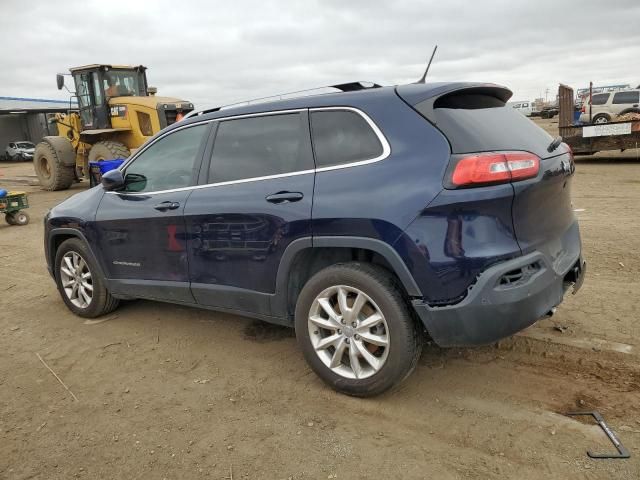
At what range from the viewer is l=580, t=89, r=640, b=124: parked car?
2203 cm

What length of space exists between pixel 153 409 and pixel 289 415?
86 cm

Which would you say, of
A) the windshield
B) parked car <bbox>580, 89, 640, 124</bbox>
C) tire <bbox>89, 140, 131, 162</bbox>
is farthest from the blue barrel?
parked car <bbox>580, 89, 640, 124</bbox>

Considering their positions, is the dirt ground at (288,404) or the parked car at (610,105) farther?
the parked car at (610,105)

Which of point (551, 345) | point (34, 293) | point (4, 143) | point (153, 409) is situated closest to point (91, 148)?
point (34, 293)

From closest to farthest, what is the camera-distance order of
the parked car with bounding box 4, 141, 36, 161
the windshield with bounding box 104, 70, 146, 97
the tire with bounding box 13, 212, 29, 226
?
the tire with bounding box 13, 212, 29, 226 → the windshield with bounding box 104, 70, 146, 97 → the parked car with bounding box 4, 141, 36, 161

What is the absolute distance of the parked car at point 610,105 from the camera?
72.3 feet

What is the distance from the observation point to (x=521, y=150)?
2805 mm

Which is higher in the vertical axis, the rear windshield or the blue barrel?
the rear windshield

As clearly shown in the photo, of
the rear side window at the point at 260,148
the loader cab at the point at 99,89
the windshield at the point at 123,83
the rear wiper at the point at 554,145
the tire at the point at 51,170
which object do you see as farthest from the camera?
the tire at the point at 51,170

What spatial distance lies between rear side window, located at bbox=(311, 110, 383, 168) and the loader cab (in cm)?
1280

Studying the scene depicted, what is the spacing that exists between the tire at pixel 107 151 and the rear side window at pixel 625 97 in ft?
66.1

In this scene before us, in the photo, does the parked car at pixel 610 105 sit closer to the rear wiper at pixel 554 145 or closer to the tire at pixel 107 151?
the tire at pixel 107 151

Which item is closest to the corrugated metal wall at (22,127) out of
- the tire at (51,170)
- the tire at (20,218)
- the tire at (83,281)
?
the tire at (51,170)

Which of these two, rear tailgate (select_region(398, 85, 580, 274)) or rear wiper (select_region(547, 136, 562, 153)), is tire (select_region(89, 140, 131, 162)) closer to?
rear tailgate (select_region(398, 85, 580, 274))
